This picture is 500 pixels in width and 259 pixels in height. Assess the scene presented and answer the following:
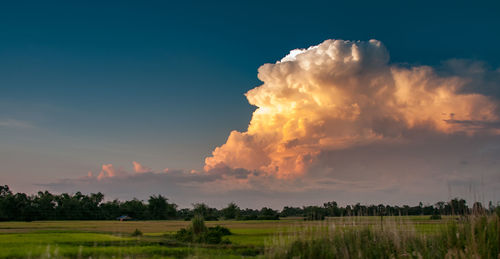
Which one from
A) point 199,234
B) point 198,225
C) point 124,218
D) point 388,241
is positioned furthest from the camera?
point 124,218

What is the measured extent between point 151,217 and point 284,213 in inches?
1515

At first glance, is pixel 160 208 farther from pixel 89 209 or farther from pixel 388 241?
pixel 388 241

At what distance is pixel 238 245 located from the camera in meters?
30.0

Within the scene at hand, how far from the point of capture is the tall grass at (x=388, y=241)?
613 inches

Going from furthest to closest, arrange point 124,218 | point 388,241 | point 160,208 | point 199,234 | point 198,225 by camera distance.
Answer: point 160,208, point 124,218, point 198,225, point 199,234, point 388,241

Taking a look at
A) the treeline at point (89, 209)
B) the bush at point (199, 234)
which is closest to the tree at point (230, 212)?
the treeline at point (89, 209)

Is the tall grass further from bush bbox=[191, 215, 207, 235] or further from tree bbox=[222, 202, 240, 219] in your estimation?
tree bbox=[222, 202, 240, 219]

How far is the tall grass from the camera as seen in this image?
1556 centimetres

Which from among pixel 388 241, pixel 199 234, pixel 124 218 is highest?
pixel 388 241

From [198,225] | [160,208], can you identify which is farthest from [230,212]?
[198,225]

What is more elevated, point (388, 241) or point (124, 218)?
point (388, 241)

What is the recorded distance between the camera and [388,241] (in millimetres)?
19766

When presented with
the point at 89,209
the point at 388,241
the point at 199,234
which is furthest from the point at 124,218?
the point at 388,241

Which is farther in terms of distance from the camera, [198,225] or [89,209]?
[89,209]
